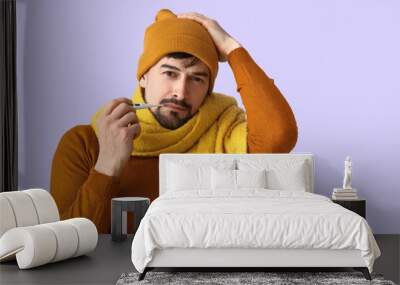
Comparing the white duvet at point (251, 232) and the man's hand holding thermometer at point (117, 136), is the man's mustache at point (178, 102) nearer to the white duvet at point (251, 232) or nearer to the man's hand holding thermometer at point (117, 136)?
the man's hand holding thermometer at point (117, 136)

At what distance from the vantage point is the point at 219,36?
6324mm

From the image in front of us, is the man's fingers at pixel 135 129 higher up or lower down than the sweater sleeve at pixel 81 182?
higher up

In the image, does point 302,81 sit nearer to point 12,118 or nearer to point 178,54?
point 178,54

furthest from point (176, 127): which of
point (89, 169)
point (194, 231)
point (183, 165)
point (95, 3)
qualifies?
point (194, 231)

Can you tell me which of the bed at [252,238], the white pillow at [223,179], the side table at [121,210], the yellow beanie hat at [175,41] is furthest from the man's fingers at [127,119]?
the bed at [252,238]

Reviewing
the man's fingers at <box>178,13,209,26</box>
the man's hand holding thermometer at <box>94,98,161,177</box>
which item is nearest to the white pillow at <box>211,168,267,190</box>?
the man's hand holding thermometer at <box>94,98,161,177</box>

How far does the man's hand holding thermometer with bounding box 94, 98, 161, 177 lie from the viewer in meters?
6.20

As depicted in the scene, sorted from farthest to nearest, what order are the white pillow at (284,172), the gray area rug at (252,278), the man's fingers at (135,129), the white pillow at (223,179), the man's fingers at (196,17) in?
the man's fingers at (196,17) < the man's fingers at (135,129) < the white pillow at (284,172) < the white pillow at (223,179) < the gray area rug at (252,278)

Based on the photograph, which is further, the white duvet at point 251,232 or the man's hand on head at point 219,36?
the man's hand on head at point 219,36

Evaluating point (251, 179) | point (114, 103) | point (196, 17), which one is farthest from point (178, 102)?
point (251, 179)

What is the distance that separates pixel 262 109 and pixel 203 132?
1.97ft

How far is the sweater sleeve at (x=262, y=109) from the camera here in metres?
6.13

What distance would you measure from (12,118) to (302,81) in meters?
2.79

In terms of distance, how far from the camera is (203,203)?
15.6ft
